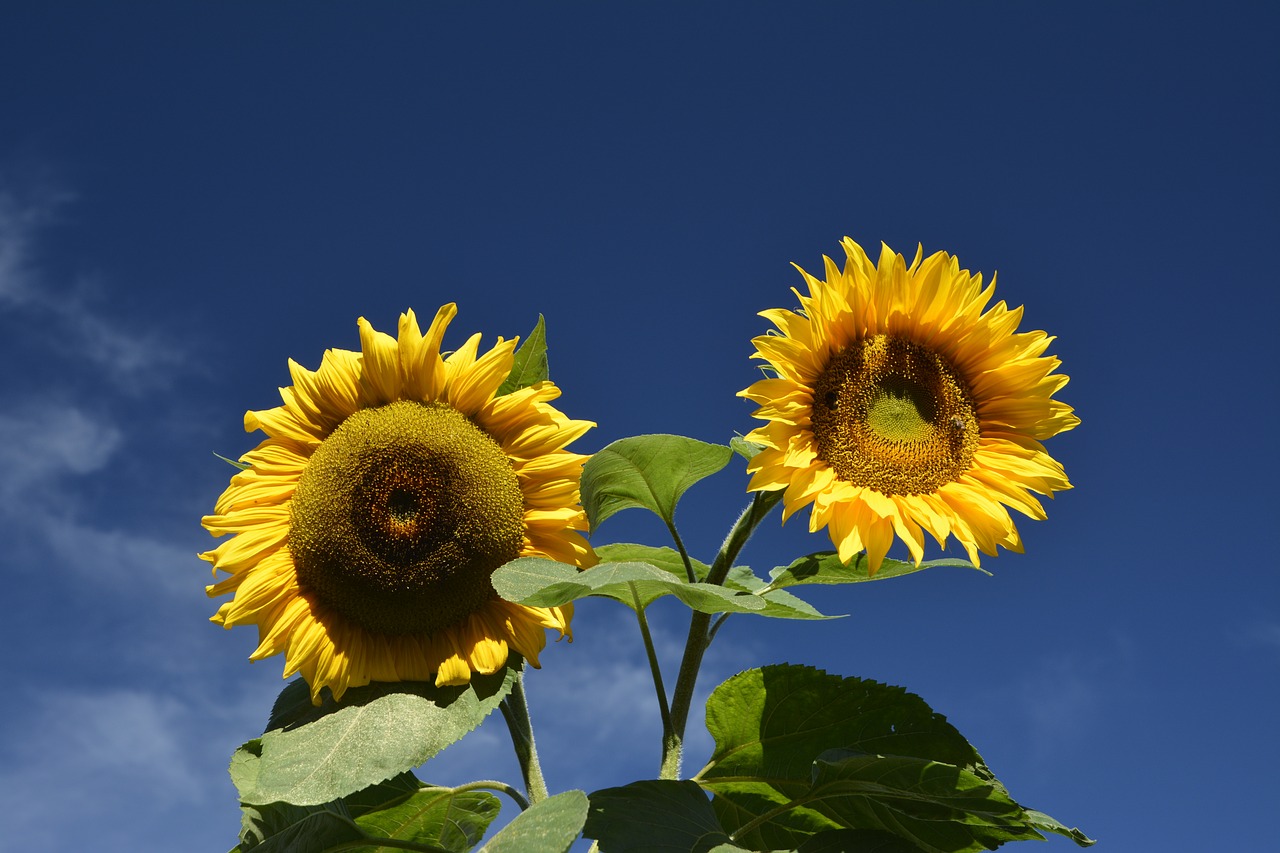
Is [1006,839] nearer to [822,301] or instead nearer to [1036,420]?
[1036,420]

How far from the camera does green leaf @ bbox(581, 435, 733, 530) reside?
10.1 ft

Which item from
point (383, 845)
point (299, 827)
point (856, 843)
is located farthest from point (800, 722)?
point (299, 827)

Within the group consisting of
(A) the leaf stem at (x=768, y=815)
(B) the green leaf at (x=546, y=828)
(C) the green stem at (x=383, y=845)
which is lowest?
(B) the green leaf at (x=546, y=828)

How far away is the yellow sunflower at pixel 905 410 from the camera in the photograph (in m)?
3.05

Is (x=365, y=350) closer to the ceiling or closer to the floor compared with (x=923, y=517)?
closer to the ceiling

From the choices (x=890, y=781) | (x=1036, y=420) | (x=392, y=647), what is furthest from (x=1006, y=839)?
(x=392, y=647)

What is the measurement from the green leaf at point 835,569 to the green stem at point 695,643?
23 centimetres

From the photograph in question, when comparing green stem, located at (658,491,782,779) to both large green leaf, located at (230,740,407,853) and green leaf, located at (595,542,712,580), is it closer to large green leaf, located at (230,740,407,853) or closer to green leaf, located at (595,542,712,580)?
green leaf, located at (595,542,712,580)

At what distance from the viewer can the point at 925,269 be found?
131 inches

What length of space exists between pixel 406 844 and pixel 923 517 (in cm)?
166

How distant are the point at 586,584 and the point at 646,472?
558 mm

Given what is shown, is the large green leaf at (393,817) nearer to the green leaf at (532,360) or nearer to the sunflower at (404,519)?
the sunflower at (404,519)

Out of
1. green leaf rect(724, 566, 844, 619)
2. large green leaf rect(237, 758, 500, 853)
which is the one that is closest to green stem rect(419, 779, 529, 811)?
large green leaf rect(237, 758, 500, 853)

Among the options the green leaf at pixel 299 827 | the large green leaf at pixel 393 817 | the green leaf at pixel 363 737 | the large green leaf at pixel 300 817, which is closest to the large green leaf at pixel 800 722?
the green leaf at pixel 363 737
